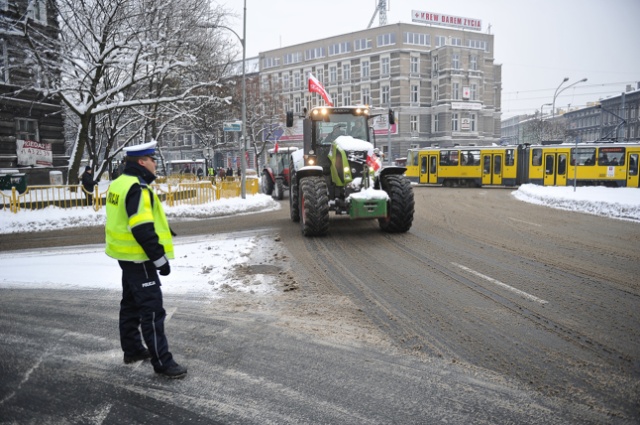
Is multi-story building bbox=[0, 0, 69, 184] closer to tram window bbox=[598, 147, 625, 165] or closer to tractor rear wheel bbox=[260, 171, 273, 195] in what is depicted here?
tractor rear wheel bbox=[260, 171, 273, 195]

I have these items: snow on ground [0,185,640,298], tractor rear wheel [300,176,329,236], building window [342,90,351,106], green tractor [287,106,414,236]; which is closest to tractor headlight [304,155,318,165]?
green tractor [287,106,414,236]

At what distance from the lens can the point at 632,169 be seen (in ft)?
88.7

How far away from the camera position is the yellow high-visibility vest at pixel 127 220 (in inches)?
150

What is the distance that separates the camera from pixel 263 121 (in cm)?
4534

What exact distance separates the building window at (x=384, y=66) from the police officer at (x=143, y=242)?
61191mm

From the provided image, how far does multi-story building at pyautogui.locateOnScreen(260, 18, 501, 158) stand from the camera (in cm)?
5869

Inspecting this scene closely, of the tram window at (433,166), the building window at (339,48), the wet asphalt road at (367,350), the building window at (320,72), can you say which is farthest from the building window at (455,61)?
the wet asphalt road at (367,350)

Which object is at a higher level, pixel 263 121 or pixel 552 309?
pixel 263 121

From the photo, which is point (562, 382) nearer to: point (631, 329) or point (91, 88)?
point (631, 329)

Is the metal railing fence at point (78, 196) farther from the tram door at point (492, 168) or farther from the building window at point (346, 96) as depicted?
the building window at point (346, 96)

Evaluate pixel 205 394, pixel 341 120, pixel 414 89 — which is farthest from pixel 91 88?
pixel 414 89

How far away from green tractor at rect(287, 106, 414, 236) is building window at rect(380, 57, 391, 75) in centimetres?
5288

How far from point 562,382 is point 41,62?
21.0m

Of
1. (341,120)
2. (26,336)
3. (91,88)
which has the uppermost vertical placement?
(91,88)
